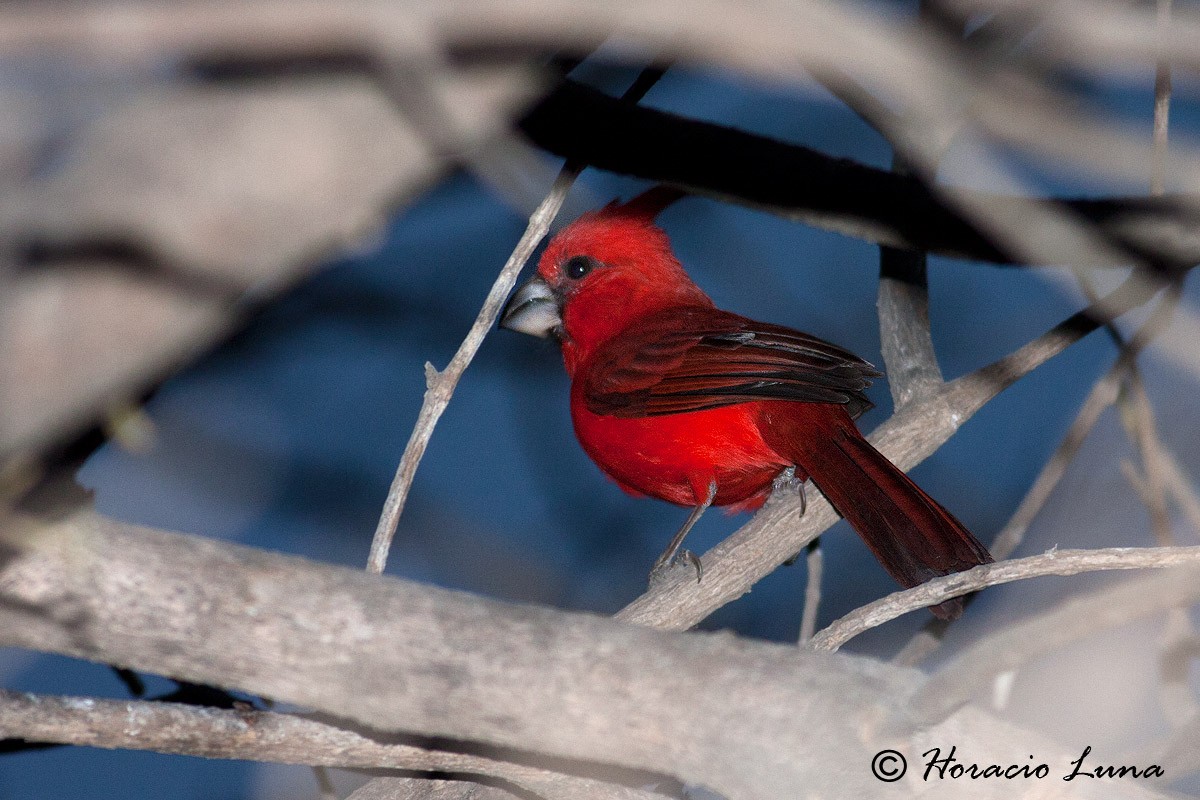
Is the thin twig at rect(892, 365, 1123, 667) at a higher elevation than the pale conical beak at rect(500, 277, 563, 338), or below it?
below

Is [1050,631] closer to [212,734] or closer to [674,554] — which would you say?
[212,734]

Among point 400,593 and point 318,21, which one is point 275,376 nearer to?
point 400,593

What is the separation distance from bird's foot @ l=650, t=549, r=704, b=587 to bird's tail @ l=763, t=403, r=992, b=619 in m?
0.33

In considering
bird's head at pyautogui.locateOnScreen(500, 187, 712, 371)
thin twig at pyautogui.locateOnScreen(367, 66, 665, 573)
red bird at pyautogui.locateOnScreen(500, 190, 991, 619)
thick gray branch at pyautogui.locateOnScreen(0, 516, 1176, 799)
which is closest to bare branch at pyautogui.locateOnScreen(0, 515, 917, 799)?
thick gray branch at pyautogui.locateOnScreen(0, 516, 1176, 799)

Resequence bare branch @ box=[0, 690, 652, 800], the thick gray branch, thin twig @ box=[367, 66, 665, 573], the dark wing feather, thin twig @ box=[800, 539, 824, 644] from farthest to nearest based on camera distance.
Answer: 1. the dark wing feather
2. thin twig @ box=[800, 539, 824, 644]
3. thin twig @ box=[367, 66, 665, 573]
4. bare branch @ box=[0, 690, 652, 800]
5. the thick gray branch

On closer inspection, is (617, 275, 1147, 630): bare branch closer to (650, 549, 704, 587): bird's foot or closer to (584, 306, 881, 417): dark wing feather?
(650, 549, 704, 587): bird's foot

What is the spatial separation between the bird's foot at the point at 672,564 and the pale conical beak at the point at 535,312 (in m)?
0.94

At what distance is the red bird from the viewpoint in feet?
8.28

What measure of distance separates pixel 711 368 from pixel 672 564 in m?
0.50

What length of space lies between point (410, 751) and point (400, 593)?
43 cm

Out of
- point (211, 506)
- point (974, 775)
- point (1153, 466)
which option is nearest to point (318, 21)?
point (974, 775)

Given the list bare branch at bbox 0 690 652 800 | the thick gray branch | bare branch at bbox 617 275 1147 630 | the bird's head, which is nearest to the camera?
the thick gray branch

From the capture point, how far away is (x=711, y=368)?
3.02 meters

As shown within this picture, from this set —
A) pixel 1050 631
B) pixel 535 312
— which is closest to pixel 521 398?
pixel 535 312
